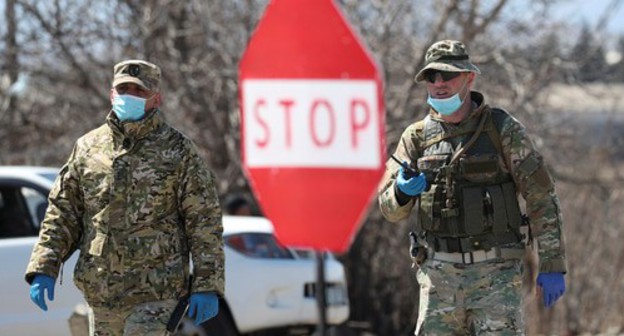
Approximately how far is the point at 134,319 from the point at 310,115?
132 centimetres

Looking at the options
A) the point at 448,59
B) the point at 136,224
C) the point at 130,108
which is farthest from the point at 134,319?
the point at 448,59

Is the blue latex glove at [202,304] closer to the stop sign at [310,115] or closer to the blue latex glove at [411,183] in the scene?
the stop sign at [310,115]

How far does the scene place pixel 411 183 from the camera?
15.8 ft

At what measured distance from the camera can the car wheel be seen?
7245mm

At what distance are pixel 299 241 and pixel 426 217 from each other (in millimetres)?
851

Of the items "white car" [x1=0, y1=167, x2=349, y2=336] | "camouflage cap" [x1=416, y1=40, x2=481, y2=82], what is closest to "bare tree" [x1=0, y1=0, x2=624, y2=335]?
"white car" [x1=0, y1=167, x2=349, y2=336]

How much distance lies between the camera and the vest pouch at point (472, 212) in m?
4.89

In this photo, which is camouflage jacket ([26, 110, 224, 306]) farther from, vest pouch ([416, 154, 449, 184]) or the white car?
the white car

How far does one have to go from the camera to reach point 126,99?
4.92m

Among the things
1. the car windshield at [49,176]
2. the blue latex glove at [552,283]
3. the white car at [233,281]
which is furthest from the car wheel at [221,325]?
the blue latex glove at [552,283]

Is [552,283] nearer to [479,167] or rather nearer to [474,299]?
[474,299]

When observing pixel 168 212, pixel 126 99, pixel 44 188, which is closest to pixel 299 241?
pixel 168 212

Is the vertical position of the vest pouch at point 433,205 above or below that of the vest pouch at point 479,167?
below

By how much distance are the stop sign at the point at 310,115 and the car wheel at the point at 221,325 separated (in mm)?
2940
